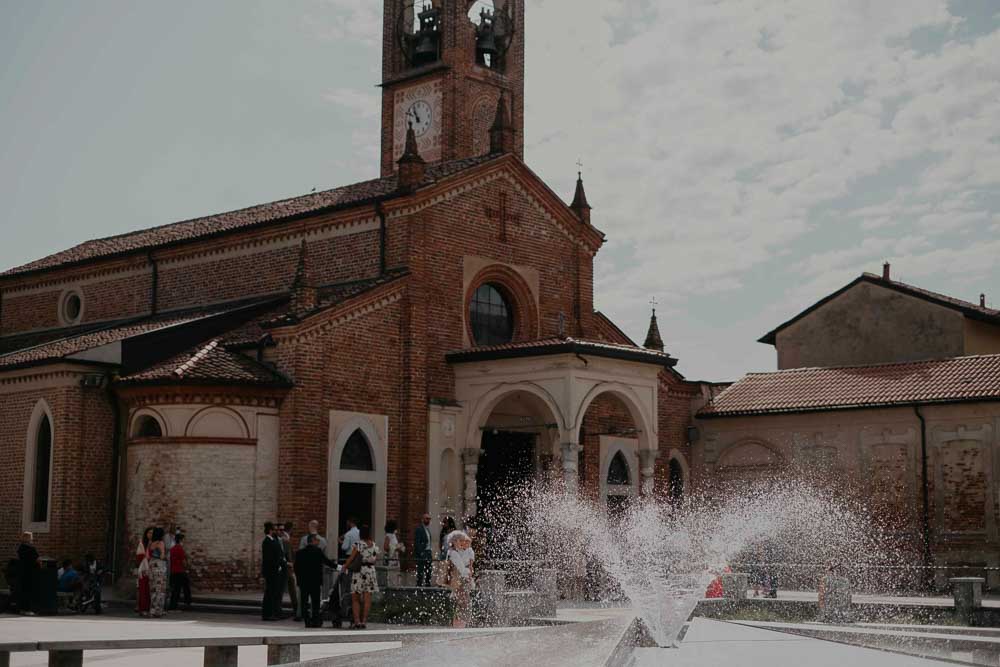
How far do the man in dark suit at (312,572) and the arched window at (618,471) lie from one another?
532 inches

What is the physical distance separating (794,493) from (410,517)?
10266 millimetres

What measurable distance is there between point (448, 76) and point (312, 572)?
22.7 metres

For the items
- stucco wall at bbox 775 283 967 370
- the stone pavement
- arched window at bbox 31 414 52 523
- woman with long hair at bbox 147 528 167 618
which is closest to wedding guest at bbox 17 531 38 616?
the stone pavement

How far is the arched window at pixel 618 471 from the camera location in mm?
31156

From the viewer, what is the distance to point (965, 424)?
29.0 m

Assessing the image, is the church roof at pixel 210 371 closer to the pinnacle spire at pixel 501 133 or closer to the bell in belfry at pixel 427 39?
the pinnacle spire at pixel 501 133

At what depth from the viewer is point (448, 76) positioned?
38344 mm

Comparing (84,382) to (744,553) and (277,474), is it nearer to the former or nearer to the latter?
(277,474)

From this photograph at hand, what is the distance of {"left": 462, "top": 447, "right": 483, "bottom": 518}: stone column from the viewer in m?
27.3

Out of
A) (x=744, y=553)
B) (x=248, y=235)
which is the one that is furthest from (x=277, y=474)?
(x=744, y=553)

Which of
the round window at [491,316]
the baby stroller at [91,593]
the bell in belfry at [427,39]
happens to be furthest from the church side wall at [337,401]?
the bell in belfry at [427,39]

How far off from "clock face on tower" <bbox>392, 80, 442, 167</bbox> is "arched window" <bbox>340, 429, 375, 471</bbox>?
13914 mm

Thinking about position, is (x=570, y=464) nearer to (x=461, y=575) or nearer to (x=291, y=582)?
(x=291, y=582)

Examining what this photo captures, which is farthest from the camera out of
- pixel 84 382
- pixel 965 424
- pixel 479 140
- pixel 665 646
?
pixel 479 140
